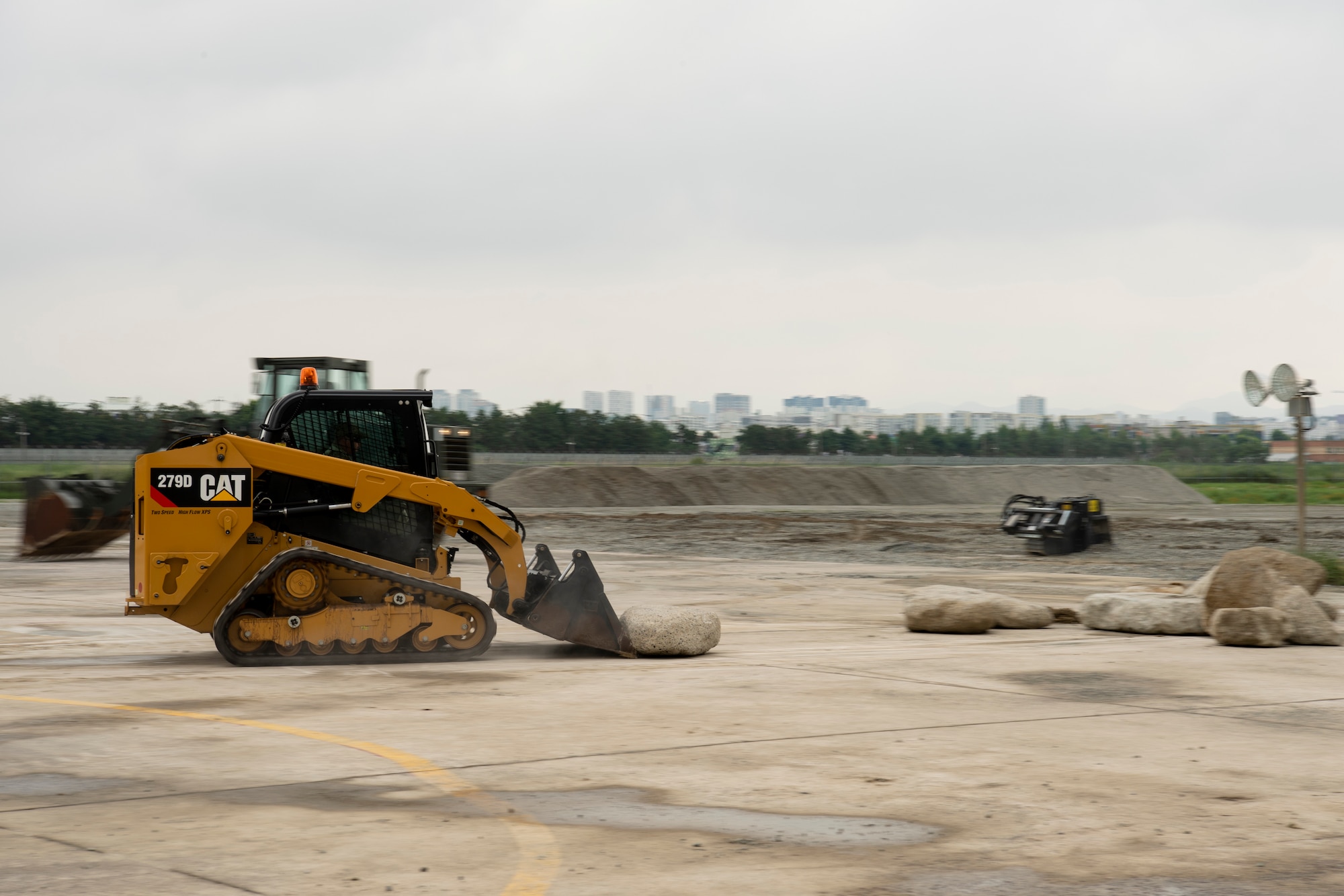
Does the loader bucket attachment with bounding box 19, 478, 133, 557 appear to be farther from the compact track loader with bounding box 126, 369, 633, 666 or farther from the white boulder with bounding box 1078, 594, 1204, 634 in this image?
the white boulder with bounding box 1078, 594, 1204, 634

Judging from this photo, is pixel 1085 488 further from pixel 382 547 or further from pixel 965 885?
pixel 965 885

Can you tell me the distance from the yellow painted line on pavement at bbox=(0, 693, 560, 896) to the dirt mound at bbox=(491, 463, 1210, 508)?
40.8 metres

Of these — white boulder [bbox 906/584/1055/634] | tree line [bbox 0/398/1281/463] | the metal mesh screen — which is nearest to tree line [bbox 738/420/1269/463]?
tree line [bbox 0/398/1281/463]

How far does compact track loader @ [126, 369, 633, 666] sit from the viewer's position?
37.0 feet

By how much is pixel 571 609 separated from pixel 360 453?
2.42 metres

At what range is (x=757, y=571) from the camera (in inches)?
976

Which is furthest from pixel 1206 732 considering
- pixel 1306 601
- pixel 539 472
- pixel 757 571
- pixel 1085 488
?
pixel 1085 488

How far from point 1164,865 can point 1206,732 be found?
325cm

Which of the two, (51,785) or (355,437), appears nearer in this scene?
(51,785)

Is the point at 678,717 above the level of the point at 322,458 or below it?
below

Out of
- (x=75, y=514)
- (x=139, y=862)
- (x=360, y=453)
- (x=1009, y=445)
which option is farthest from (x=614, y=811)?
(x=1009, y=445)

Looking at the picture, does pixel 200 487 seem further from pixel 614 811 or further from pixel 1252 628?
pixel 1252 628

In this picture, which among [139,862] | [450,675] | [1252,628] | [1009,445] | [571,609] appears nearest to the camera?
[139,862]

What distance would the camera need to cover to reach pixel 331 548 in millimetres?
11656
